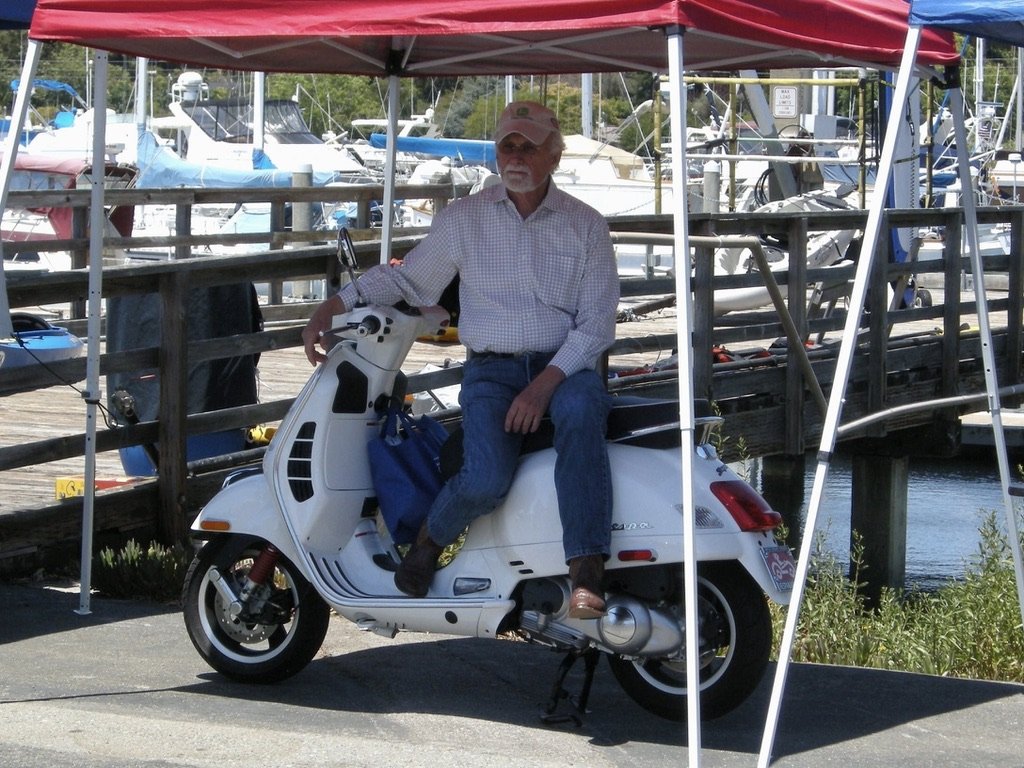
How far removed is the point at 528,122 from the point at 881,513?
7726 millimetres

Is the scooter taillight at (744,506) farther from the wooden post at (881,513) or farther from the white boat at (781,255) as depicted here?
the wooden post at (881,513)

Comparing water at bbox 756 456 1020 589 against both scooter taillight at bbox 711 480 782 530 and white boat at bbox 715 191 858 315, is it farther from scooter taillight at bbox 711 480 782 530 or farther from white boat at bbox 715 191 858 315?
scooter taillight at bbox 711 480 782 530

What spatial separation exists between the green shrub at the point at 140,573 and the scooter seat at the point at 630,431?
78.3 inches

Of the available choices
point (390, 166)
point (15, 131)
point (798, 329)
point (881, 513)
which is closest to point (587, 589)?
point (15, 131)

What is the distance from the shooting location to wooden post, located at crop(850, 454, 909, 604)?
12.0 metres

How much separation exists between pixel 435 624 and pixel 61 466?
4561 mm

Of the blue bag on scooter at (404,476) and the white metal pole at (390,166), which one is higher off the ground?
the white metal pole at (390,166)

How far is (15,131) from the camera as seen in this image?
17.9 ft

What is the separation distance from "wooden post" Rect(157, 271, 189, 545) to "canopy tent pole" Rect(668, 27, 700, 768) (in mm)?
3114

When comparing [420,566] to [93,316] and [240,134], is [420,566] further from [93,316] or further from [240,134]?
[240,134]

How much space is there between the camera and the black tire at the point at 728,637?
4.81m

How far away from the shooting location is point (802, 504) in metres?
13.2

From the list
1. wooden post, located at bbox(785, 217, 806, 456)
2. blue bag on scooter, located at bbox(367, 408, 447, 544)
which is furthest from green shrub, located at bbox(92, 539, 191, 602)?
wooden post, located at bbox(785, 217, 806, 456)

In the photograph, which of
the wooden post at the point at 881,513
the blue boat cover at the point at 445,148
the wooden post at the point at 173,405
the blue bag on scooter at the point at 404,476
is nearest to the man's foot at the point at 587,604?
the blue bag on scooter at the point at 404,476
